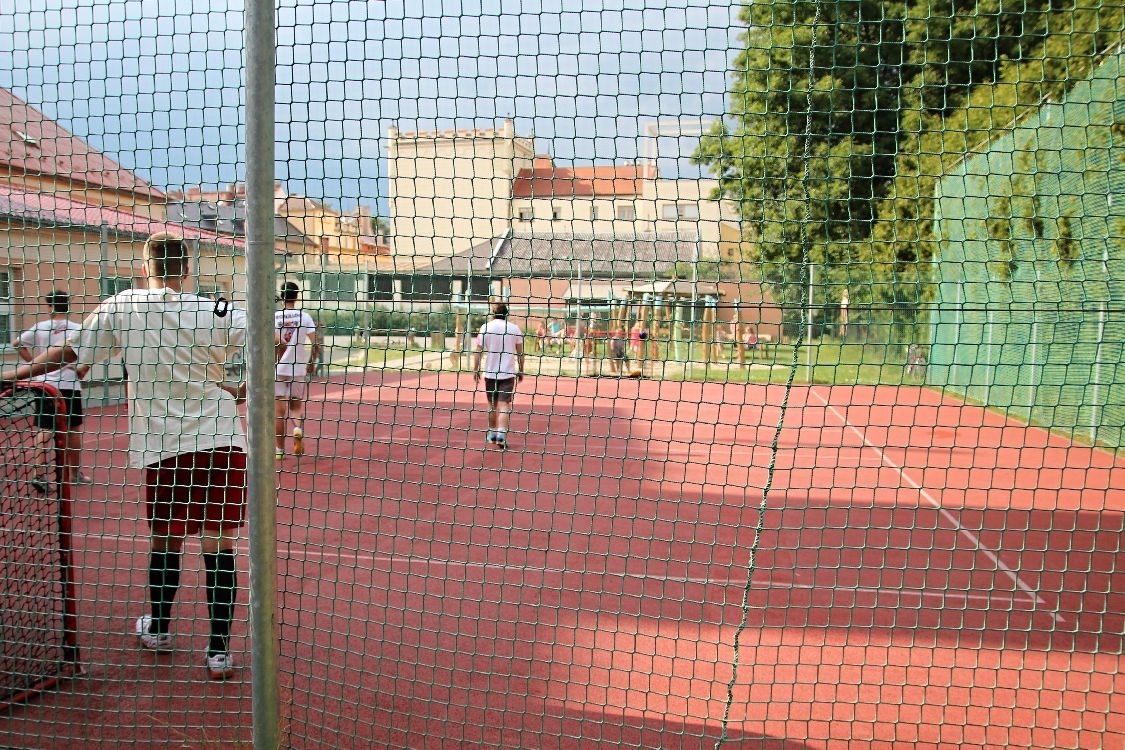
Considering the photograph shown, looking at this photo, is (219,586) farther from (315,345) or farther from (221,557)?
(315,345)

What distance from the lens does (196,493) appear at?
11.4 ft

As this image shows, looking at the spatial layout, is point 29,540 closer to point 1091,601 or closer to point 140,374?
point 140,374

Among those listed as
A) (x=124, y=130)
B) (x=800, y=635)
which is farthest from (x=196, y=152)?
(x=800, y=635)

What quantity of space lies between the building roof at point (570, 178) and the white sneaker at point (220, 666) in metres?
2.12

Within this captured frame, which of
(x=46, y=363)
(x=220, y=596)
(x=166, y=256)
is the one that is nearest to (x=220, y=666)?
(x=220, y=596)

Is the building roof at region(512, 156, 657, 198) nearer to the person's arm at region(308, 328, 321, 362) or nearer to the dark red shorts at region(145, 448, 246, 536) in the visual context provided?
the person's arm at region(308, 328, 321, 362)

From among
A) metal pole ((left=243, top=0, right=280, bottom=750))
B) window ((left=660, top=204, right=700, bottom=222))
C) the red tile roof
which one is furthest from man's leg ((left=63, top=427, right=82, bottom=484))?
window ((left=660, top=204, right=700, bottom=222))

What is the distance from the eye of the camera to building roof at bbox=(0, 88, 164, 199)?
2975 millimetres

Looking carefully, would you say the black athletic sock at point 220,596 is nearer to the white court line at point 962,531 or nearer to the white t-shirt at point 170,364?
the white t-shirt at point 170,364

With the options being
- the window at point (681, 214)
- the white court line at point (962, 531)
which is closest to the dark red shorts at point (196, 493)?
the window at point (681, 214)

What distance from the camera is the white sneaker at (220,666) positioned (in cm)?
336

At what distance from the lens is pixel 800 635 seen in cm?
411

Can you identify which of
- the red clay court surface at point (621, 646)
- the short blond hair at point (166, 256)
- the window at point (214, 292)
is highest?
the short blond hair at point (166, 256)

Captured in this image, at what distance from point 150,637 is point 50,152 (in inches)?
76.6
